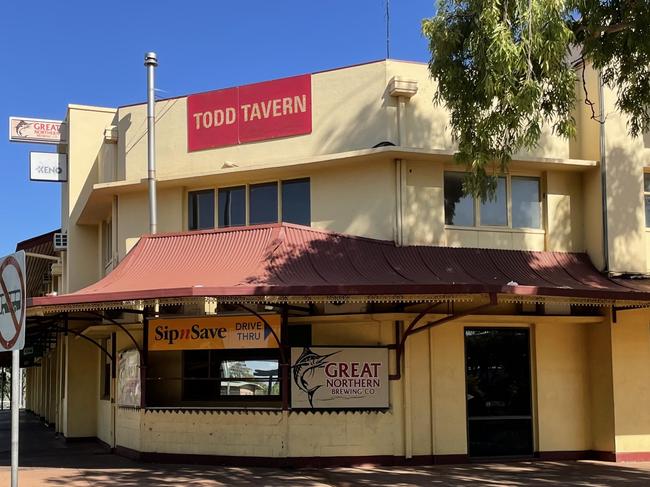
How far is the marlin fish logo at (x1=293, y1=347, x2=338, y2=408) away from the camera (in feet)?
44.2

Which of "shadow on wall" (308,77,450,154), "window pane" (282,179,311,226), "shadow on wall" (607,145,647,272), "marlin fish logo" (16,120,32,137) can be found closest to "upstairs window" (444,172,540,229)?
"shadow on wall" (308,77,450,154)

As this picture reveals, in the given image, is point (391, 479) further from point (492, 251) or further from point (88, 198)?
point (88, 198)

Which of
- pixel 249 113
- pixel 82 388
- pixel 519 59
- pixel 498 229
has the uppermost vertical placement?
pixel 249 113

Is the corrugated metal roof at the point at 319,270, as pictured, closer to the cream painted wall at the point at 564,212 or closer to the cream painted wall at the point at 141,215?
the cream painted wall at the point at 564,212

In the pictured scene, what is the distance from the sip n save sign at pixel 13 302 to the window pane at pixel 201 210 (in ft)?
29.4

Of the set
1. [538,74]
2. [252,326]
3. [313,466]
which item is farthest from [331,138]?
[313,466]

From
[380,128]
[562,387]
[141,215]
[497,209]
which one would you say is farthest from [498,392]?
[141,215]

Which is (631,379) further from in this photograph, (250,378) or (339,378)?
(250,378)

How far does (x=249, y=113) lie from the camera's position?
15531 mm

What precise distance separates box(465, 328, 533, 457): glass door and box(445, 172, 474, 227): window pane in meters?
2.15

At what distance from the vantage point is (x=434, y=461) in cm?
1367

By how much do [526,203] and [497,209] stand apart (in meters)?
0.65

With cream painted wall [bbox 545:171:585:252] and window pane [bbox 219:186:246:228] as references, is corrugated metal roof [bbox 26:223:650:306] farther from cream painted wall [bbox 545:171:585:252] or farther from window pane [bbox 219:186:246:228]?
window pane [bbox 219:186:246:228]

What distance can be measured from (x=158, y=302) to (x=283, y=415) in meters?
2.96
